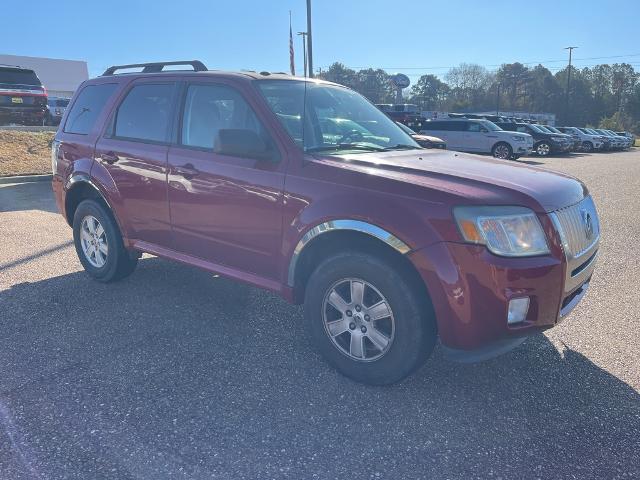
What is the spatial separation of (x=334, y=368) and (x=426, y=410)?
2.18 ft

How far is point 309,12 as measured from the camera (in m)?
18.9

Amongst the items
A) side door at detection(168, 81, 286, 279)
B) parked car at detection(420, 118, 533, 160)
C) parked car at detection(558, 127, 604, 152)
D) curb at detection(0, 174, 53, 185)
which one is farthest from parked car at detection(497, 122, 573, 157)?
side door at detection(168, 81, 286, 279)

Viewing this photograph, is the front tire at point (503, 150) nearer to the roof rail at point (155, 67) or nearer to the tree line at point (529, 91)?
the roof rail at point (155, 67)

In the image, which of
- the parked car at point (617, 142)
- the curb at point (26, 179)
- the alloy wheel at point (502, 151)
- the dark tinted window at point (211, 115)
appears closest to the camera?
the dark tinted window at point (211, 115)

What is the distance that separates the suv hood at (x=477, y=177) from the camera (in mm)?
2830

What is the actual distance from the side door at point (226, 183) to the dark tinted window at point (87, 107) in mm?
1231

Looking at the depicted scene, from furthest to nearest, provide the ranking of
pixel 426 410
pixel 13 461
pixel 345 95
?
pixel 345 95, pixel 426 410, pixel 13 461

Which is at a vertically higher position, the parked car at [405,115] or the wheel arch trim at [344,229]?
the parked car at [405,115]

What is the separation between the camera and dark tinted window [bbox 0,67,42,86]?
16.9m

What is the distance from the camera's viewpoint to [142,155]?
14.1 feet

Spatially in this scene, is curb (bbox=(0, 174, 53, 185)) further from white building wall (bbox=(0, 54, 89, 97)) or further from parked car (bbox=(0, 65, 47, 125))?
white building wall (bbox=(0, 54, 89, 97))

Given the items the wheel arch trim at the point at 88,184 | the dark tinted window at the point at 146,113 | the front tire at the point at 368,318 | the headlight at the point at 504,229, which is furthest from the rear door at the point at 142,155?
the headlight at the point at 504,229

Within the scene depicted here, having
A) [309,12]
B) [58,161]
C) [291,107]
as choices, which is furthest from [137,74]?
[309,12]

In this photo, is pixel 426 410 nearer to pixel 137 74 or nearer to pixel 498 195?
pixel 498 195
